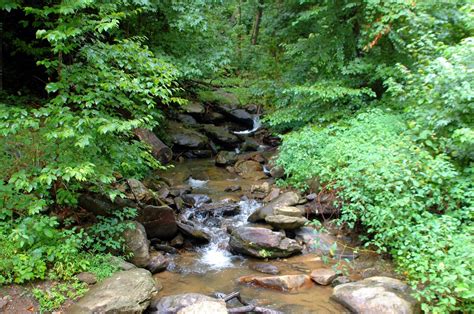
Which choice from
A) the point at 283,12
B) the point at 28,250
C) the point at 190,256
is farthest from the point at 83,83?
the point at 283,12

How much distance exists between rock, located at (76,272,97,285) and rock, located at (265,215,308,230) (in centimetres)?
367

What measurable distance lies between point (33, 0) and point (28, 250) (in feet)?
13.9

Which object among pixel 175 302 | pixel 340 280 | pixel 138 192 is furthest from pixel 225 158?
pixel 175 302

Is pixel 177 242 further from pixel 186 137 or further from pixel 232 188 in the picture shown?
pixel 186 137

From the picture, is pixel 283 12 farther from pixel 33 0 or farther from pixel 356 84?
pixel 33 0

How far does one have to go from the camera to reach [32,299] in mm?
4551

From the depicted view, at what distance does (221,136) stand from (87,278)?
33.0 feet

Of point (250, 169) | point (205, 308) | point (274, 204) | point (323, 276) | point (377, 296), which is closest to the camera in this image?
point (205, 308)

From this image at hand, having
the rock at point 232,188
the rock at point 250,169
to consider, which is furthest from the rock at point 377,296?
the rock at point 250,169

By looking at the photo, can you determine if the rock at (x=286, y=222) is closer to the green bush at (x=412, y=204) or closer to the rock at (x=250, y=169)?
the green bush at (x=412, y=204)

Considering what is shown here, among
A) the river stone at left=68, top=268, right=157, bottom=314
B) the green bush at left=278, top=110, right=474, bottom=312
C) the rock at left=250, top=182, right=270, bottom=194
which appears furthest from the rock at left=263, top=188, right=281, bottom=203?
the river stone at left=68, top=268, right=157, bottom=314

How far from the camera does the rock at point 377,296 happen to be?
471cm

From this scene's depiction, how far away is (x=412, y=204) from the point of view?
5.38 metres

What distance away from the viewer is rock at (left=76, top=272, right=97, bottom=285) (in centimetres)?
500
